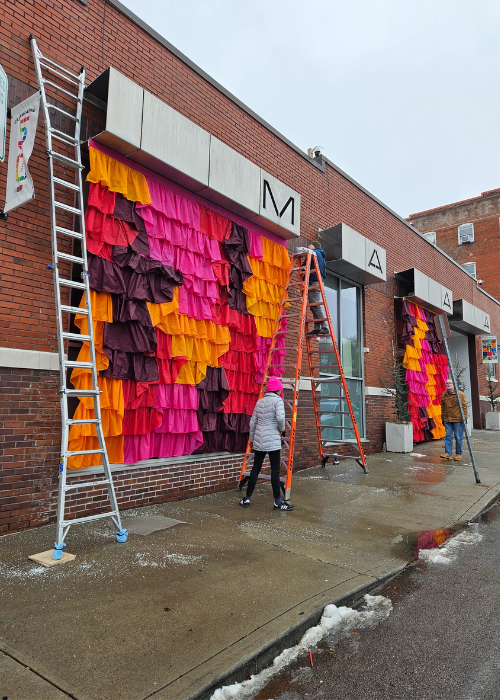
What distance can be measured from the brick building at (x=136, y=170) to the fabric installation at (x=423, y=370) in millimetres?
2682

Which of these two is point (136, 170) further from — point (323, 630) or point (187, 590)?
point (323, 630)

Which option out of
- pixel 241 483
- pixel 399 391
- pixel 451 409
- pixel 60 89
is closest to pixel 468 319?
pixel 399 391

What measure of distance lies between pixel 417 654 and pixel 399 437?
378 inches

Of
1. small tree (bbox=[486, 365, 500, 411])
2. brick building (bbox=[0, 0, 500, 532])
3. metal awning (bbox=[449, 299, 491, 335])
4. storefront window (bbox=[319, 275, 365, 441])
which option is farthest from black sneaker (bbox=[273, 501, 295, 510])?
small tree (bbox=[486, 365, 500, 411])

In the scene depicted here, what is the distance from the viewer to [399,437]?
12102 mm

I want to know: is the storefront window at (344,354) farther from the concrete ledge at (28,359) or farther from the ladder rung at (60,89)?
the ladder rung at (60,89)

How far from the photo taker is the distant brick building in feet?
107

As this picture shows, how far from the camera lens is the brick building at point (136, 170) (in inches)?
199

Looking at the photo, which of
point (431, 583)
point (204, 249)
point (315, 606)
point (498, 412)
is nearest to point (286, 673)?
point (315, 606)

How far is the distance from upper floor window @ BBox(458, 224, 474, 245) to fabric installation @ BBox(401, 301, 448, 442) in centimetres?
2185

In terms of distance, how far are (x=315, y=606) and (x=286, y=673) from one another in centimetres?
68

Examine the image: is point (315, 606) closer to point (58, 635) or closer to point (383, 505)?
point (58, 635)

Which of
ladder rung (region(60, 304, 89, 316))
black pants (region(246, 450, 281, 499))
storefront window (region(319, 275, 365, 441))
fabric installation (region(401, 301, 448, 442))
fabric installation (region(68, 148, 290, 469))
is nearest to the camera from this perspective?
ladder rung (region(60, 304, 89, 316))

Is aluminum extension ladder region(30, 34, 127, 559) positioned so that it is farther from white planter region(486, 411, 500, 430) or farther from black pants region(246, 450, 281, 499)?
white planter region(486, 411, 500, 430)
